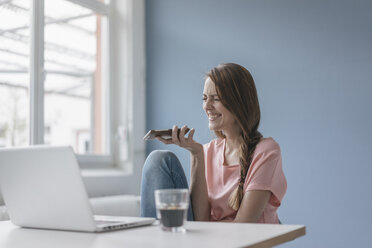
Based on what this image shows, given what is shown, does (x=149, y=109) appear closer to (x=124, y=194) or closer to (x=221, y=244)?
(x=124, y=194)

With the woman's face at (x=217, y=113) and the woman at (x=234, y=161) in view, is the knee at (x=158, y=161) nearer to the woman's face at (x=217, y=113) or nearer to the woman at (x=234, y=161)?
the woman at (x=234, y=161)

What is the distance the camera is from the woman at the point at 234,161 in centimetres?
165

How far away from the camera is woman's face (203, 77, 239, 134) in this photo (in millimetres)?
1864

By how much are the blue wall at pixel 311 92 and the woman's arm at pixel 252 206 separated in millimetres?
1035

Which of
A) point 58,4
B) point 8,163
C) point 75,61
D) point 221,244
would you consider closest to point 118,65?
point 75,61

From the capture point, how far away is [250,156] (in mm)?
1774

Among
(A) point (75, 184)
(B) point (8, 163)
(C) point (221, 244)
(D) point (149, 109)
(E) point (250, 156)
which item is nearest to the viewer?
(C) point (221, 244)

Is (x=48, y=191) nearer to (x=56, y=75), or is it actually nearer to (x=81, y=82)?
(x=56, y=75)

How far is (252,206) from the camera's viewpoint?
1.62m

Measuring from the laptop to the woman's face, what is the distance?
0.78 meters

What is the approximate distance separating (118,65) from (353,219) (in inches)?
70.5

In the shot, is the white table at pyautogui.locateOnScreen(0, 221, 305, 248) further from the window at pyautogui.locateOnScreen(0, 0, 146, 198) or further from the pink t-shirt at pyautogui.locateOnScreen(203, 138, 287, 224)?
the window at pyautogui.locateOnScreen(0, 0, 146, 198)

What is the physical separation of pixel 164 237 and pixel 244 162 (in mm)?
877

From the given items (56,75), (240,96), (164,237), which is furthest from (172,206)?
(56,75)
